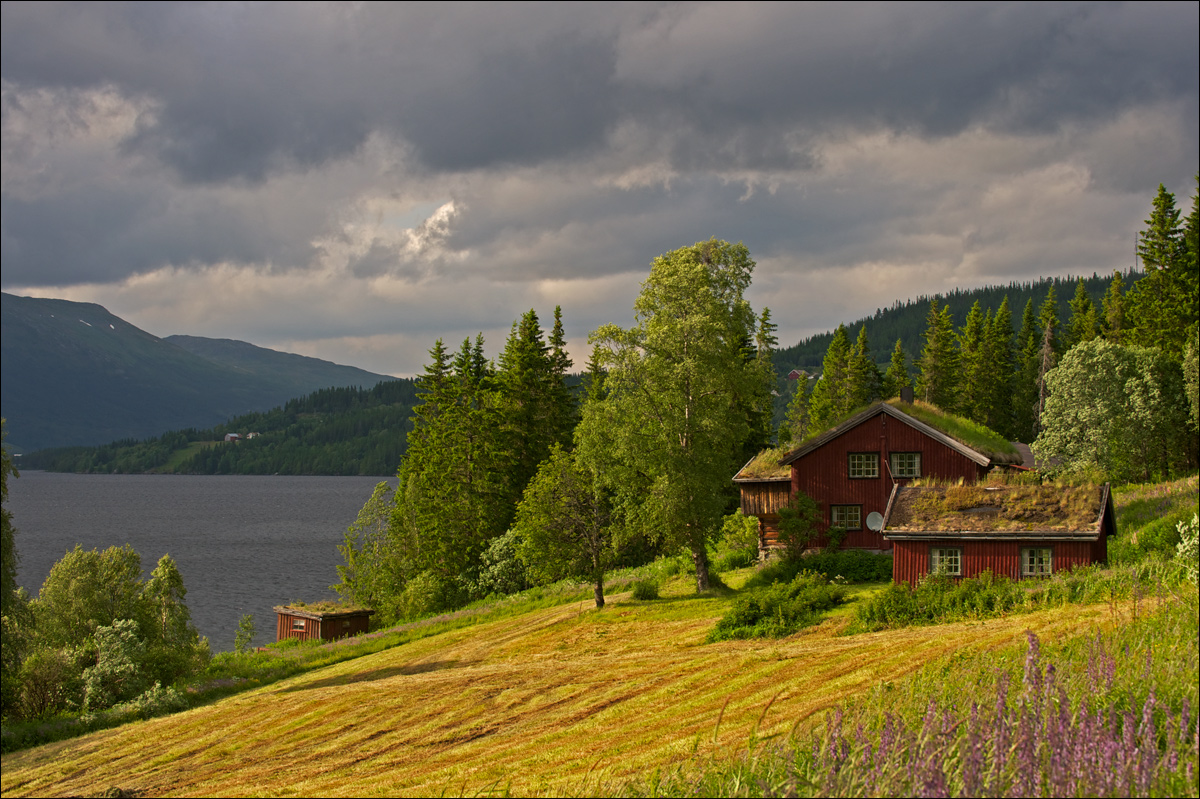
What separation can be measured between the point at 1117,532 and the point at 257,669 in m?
37.6

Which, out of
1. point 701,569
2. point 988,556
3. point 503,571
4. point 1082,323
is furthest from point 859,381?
point 988,556

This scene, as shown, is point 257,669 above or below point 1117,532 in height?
below

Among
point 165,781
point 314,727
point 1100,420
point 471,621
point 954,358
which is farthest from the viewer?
point 954,358

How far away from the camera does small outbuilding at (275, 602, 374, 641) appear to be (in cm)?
5281

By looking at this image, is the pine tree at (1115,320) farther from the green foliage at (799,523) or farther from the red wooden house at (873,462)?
the green foliage at (799,523)

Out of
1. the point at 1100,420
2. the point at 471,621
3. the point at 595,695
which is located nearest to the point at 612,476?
the point at 471,621

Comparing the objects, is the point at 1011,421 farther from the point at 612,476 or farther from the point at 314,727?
the point at 314,727

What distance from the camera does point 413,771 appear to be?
63.9ft

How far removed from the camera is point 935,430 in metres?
41.2

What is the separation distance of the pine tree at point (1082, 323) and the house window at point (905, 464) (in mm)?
55245

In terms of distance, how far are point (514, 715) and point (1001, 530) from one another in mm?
17743

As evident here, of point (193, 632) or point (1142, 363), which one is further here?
point (1142, 363)

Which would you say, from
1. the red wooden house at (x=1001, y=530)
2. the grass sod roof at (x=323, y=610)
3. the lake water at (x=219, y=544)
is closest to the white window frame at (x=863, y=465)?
the red wooden house at (x=1001, y=530)

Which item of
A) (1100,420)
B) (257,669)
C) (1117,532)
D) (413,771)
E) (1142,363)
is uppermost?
(1142,363)
